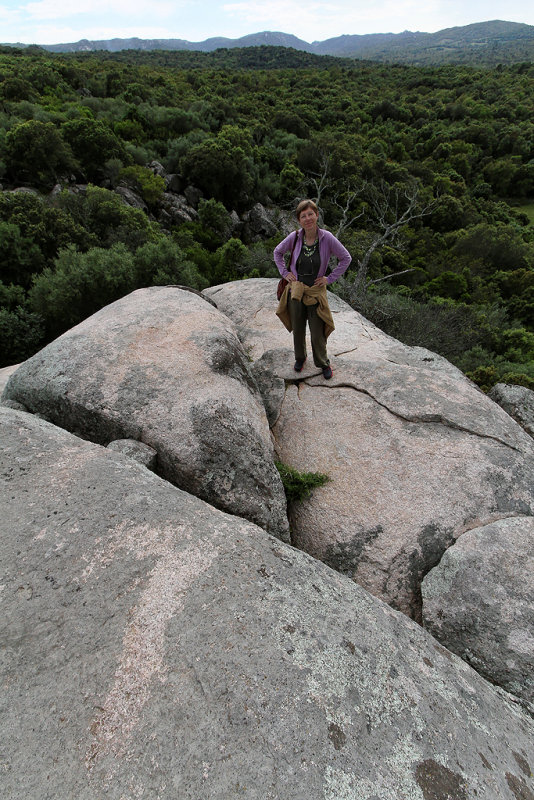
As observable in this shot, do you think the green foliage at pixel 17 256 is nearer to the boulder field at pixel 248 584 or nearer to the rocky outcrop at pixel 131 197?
the rocky outcrop at pixel 131 197

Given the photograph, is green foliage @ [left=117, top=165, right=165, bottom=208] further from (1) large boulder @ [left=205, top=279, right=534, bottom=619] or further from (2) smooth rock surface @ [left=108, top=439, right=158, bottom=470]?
(2) smooth rock surface @ [left=108, top=439, right=158, bottom=470]

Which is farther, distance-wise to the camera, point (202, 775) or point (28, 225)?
point (28, 225)

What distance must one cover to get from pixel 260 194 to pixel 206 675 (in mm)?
36605

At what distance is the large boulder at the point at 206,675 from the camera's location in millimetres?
2242

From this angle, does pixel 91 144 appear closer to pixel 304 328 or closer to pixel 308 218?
pixel 304 328

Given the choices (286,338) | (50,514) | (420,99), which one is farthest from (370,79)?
(50,514)

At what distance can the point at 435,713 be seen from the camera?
273 centimetres

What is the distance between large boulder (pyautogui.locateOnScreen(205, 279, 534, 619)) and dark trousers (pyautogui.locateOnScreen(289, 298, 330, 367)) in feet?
1.14

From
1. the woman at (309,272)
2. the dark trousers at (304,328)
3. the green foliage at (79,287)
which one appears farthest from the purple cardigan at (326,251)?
the green foliage at (79,287)

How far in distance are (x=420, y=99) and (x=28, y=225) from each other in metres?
77.9

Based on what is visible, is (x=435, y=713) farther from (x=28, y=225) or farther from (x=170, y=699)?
(x=28, y=225)

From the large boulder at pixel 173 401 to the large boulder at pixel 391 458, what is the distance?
66 cm

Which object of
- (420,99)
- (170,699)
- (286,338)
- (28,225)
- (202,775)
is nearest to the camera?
(202,775)

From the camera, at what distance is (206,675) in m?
2.57
